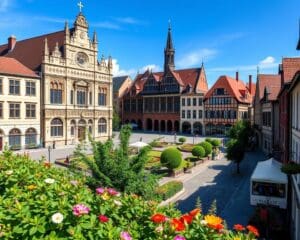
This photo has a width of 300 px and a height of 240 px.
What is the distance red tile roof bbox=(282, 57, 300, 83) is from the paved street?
8470 millimetres

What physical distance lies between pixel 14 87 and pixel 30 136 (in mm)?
6969

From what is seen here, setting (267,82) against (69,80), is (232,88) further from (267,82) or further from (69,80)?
(69,80)

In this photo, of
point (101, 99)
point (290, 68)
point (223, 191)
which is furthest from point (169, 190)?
point (101, 99)

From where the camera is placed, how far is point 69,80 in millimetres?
43500

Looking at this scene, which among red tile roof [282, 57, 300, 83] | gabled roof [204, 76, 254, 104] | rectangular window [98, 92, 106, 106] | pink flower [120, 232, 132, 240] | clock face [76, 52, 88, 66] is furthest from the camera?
gabled roof [204, 76, 254, 104]

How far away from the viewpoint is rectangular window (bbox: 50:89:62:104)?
4156 cm

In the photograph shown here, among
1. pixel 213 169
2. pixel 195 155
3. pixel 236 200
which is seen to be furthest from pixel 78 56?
pixel 236 200

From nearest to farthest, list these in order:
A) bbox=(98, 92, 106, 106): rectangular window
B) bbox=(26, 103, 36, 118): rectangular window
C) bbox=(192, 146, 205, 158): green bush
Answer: bbox=(192, 146, 205, 158): green bush → bbox=(26, 103, 36, 118): rectangular window → bbox=(98, 92, 106, 106): rectangular window

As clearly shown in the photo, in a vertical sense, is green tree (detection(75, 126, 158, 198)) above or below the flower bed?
below

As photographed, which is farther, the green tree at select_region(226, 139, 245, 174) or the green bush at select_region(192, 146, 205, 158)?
the green bush at select_region(192, 146, 205, 158)

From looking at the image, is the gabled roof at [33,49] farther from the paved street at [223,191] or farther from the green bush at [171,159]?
the paved street at [223,191]

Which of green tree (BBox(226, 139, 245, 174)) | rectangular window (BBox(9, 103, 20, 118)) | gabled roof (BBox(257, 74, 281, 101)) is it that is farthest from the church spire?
green tree (BBox(226, 139, 245, 174))

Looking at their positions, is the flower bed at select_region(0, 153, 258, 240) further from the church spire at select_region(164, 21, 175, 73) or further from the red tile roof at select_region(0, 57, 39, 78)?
the church spire at select_region(164, 21, 175, 73)

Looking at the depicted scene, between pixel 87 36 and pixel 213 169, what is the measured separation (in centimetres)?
2954
